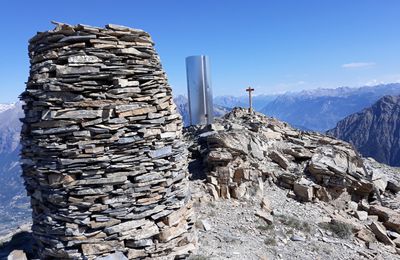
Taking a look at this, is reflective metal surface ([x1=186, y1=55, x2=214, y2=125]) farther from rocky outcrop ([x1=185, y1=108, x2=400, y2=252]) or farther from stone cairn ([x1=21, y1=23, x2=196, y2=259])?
stone cairn ([x1=21, y1=23, x2=196, y2=259])

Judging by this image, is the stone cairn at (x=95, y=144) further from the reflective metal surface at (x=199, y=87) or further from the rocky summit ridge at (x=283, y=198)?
the reflective metal surface at (x=199, y=87)

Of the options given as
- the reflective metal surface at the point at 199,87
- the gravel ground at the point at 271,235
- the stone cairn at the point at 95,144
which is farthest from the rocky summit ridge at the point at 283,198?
the stone cairn at the point at 95,144

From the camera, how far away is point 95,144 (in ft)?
25.0

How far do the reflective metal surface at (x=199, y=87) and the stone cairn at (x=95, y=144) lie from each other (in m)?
6.57

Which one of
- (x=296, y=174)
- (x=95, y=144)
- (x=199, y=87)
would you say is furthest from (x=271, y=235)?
(x=199, y=87)

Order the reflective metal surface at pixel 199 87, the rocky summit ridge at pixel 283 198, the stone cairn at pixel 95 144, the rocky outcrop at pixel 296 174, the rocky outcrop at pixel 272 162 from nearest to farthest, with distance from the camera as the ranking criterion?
the stone cairn at pixel 95 144
the rocky summit ridge at pixel 283 198
the rocky outcrop at pixel 296 174
the rocky outcrop at pixel 272 162
the reflective metal surface at pixel 199 87

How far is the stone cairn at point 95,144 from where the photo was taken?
7598mm

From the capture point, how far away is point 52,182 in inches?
306

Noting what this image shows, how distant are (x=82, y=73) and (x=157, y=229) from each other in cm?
407

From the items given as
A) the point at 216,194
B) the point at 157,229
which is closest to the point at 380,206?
the point at 216,194

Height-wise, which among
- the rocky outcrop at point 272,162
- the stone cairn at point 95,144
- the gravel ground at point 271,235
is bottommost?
the gravel ground at point 271,235

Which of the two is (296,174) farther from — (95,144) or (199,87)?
(95,144)

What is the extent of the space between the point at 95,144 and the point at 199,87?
836 centimetres

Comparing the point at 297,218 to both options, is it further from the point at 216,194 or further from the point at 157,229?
the point at 157,229
